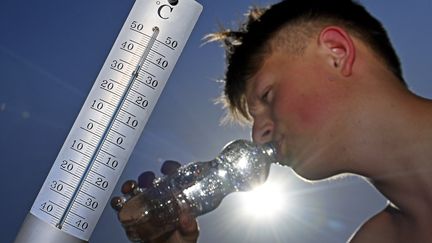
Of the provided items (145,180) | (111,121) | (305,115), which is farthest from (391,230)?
(111,121)

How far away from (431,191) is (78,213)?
766mm

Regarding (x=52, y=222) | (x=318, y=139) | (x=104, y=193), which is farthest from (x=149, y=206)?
(x=318, y=139)

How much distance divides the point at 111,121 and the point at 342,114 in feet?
1.66

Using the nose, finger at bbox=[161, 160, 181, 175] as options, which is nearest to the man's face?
the nose

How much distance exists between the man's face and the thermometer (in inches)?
9.9

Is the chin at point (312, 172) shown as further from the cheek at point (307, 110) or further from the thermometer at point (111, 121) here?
the thermometer at point (111, 121)

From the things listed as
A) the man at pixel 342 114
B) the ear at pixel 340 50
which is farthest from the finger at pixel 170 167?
the ear at pixel 340 50

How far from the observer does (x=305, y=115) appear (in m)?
1.34

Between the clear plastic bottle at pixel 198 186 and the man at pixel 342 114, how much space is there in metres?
0.03

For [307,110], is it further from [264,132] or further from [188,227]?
[188,227]

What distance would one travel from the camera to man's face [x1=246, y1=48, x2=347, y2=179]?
4.40 ft

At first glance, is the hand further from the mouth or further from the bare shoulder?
the bare shoulder

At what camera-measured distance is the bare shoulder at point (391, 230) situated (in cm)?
142

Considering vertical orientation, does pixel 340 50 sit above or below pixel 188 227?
above
